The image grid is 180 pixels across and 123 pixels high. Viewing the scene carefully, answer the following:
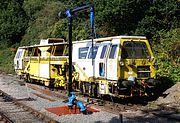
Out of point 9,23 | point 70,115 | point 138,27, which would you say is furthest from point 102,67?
point 9,23

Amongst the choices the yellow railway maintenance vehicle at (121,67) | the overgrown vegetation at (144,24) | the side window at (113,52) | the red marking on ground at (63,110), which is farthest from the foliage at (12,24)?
the red marking on ground at (63,110)

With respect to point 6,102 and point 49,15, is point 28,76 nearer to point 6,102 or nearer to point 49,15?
point 6,102

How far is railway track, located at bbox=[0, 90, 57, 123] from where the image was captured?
1177 cm

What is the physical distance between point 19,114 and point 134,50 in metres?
5.51

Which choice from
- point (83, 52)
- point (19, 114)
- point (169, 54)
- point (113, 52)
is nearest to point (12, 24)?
point (169, 54)

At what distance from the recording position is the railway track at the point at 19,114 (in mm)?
11767

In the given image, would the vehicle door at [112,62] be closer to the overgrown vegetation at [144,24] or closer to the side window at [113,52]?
the side window at [113,52]

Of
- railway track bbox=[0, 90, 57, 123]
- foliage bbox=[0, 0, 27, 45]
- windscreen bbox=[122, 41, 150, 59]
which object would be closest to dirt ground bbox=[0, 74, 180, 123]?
windscreen bbox=[122, 41, 150, 59]

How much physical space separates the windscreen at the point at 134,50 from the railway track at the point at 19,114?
4.43 meters

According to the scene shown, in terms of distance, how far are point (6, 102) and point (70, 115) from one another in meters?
4.92

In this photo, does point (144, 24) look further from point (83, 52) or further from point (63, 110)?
point (63, 110)

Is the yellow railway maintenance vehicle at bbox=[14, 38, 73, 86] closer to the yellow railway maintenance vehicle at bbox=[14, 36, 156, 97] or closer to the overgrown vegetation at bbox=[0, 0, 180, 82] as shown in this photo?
the yellow railway maintenance vehicle at bbox=[14, 36, 156, 97]

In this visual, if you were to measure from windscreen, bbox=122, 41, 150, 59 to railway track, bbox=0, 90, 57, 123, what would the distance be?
14.5 ft

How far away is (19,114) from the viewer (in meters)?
13.0
